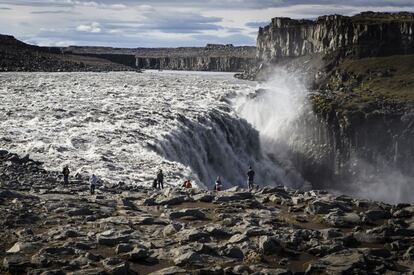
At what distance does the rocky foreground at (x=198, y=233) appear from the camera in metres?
21.0

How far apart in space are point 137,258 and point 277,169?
5411 cm

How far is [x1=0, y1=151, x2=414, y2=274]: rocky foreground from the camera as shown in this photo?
21016 millimetres

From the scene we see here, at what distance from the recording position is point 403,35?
539 ft

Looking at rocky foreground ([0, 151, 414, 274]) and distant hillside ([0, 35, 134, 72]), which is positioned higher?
distant hillside ([0, 35, 134, 72])

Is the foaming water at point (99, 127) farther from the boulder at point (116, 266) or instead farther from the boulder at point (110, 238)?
the boulder at point (116, 266)

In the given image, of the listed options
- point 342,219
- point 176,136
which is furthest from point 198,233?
point 176,136

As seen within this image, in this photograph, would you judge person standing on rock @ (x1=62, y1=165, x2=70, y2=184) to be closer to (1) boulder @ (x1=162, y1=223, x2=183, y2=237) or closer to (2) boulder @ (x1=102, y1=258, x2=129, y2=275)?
(1) boulder @ (x1=162, y1=223, x2=183, y2=237)

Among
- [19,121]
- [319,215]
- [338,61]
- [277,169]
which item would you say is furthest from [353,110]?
[338,61]

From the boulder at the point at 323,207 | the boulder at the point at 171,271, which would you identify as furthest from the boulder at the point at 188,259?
the boulder at the point at 323,207

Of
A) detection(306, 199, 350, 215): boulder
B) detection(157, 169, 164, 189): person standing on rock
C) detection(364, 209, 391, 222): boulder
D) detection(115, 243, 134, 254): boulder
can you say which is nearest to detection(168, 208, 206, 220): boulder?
detection(115, 243, 134, 254): boulder

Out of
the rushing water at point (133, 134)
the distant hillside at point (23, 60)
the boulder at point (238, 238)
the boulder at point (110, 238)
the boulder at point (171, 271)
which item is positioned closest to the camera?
the boulder at point (171, 271)

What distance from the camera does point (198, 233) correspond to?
23891mm

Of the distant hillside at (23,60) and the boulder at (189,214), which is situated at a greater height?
the distant hillside at (23,60)

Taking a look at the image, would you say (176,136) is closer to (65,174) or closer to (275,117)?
(65,174)
